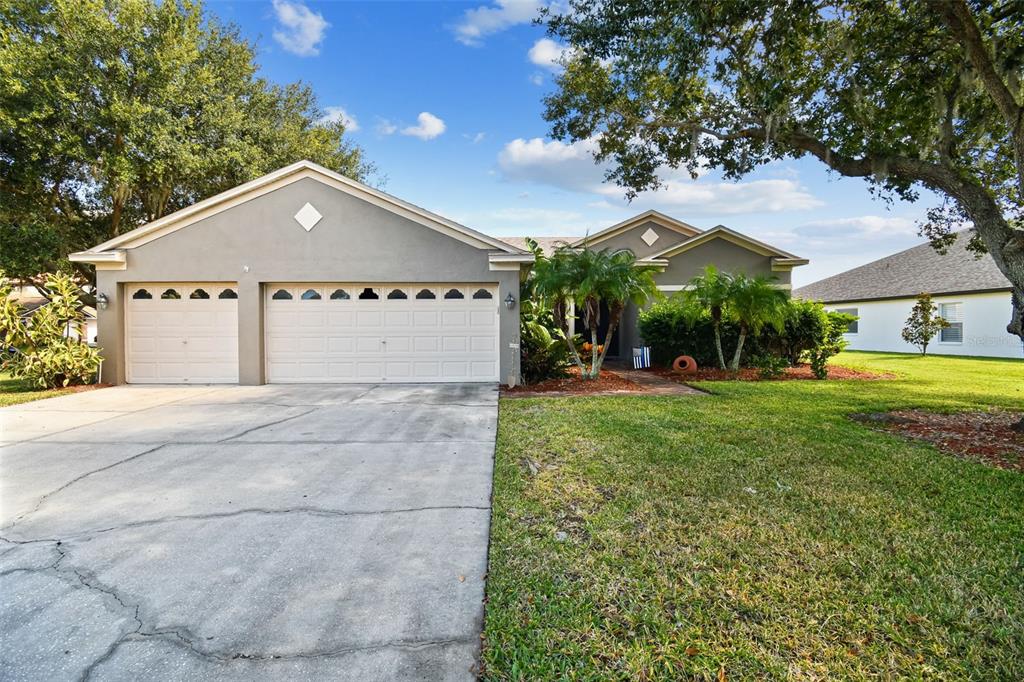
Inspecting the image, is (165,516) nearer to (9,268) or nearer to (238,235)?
(238,235)

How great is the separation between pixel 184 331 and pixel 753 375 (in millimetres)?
13871

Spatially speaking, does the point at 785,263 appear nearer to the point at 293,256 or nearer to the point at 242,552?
the point at 293,256

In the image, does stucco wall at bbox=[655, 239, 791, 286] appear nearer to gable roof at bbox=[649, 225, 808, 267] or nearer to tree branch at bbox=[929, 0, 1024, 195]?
gable roof at bbox=[649, 225, 808, 267]

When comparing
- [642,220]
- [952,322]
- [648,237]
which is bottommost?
[952,322]

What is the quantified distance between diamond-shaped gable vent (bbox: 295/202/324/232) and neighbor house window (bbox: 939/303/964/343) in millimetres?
24113

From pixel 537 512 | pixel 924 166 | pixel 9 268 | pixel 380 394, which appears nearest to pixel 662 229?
pixel 924 166

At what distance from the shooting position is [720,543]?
336 centimetres

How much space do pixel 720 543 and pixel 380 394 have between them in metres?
7.65

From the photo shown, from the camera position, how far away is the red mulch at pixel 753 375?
12.1m

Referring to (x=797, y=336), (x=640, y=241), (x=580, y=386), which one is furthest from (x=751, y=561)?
(x=640, y=241)

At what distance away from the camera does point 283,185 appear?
10883 mm

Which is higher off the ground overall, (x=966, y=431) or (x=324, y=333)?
(x=324, y=333)

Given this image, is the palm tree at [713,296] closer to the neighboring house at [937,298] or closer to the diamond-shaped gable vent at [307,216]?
the diamond-shaped gable vent at [307,216]

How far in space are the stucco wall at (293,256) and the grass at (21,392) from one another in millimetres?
1052
